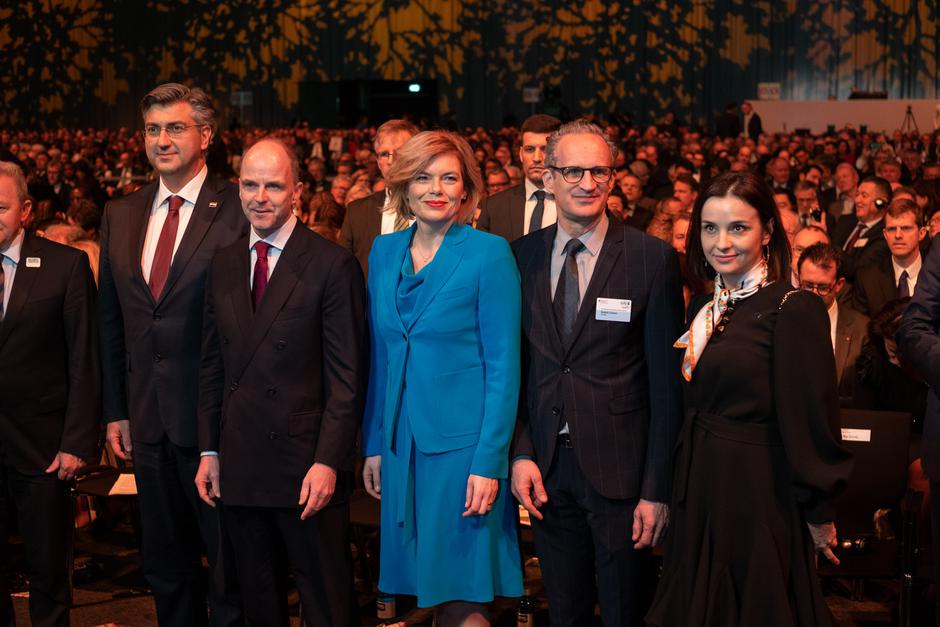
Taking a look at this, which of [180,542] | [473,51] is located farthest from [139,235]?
[473,51]

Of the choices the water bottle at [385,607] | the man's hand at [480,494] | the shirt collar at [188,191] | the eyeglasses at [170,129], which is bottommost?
the water bottle at [385,607]

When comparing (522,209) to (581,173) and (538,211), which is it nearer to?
(538,211)

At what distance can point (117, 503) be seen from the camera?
18.4 ft

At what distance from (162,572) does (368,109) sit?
74.5ft

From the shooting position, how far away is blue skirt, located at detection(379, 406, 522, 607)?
9.66 feet

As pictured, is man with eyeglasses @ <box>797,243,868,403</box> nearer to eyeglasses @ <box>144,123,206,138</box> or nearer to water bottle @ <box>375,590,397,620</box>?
water bottle @ <box>375,590,397,620</box>

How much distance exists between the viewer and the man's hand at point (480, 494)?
113 inches

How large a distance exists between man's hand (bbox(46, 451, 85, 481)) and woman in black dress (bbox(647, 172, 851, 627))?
181cm

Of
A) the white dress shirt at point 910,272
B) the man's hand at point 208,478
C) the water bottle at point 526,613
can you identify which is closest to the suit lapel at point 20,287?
the man's hand at point 208,478

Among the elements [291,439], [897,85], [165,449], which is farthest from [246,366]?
[897,85]

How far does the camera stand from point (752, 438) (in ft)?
8.70

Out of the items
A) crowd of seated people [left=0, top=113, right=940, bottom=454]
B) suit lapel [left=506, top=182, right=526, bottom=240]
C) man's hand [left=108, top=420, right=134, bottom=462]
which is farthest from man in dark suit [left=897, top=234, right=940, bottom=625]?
man's hand [left=108, top=420, right=134, bottom=462]

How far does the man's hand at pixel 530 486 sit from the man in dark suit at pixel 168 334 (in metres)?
0.96

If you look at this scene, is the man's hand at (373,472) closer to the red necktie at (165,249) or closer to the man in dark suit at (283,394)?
the man in dark suit at (283,394)
